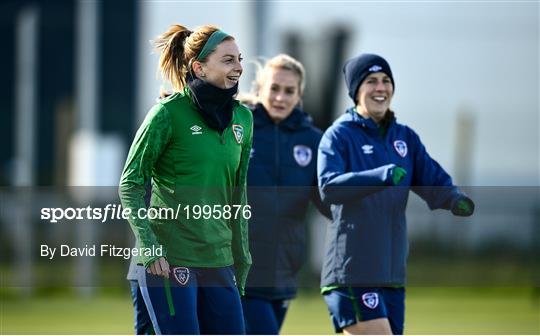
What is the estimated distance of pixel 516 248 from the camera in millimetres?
18266

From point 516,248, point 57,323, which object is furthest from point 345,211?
point 516,248

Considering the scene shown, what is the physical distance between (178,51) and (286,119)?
1.84 m

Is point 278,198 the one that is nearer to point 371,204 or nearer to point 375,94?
point 371,204

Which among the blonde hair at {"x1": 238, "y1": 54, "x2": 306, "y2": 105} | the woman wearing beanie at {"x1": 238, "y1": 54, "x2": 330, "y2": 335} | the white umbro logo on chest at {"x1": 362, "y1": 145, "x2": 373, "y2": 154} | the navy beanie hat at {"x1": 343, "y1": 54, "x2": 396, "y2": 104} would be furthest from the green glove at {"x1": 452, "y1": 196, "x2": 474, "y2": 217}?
the blonde hair at {"x1": 238, "y1": 54, "x2": 306, "y2": 105}

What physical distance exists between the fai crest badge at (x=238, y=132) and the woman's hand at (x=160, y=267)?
75 centimetres

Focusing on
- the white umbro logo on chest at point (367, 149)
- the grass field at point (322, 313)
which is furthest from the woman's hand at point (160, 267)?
the grass field at point (322, 313)

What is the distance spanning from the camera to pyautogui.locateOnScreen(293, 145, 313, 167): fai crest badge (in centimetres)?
784

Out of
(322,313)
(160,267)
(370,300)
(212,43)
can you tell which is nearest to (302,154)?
(370,300)

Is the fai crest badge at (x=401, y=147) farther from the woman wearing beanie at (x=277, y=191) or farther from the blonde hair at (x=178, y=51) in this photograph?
the blonde hair at (x=178, y=51)

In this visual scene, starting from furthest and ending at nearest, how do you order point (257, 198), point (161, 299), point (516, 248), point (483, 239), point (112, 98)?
point (112, 98) → point (483, 239) → point (516, 248) → point (257, 198) → point (161, 299)

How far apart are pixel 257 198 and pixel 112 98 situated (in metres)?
29.4

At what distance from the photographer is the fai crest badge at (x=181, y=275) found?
5.92 meters

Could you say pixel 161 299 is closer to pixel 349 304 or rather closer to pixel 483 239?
pixel 349 304

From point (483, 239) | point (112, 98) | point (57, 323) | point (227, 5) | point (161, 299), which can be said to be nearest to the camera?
point (161, 299)
